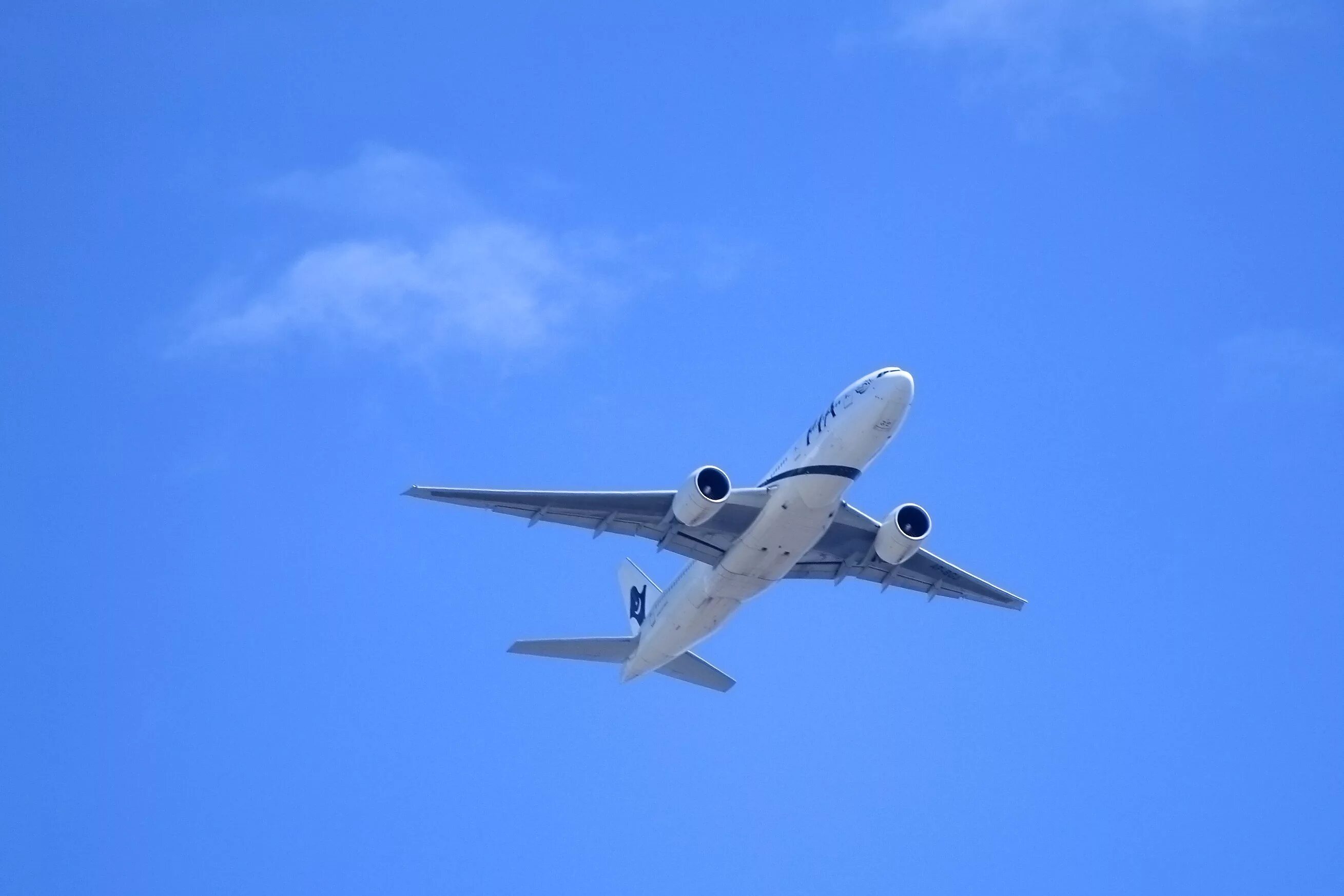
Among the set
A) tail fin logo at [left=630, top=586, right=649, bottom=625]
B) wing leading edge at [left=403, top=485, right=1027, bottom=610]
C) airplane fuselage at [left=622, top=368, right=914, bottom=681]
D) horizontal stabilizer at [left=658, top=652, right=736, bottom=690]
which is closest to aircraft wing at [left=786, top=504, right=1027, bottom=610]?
wing leading edge at [left=403, top=485, right=1027, bottom=610]

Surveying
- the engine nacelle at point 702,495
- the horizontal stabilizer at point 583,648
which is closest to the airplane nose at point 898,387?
the engine nacelle at point 702,495

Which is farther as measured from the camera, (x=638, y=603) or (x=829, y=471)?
(x=638, y=603)

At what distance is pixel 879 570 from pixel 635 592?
7531 millimetres

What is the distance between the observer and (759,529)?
36.2 meters

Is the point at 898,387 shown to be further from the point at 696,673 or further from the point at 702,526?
the point at 696,673

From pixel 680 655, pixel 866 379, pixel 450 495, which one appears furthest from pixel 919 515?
pixel 450 495

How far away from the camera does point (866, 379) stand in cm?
3469

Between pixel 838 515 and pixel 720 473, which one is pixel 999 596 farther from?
pixel 720 473

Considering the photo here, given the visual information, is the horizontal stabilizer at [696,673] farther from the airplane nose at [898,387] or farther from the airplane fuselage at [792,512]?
the airplane nose at [898,387]

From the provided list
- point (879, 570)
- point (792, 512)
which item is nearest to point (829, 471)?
point (792, 512)

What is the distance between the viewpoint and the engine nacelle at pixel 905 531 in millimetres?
37750

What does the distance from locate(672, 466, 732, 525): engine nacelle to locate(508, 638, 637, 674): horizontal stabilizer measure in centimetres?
634

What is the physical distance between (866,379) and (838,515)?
5.44m

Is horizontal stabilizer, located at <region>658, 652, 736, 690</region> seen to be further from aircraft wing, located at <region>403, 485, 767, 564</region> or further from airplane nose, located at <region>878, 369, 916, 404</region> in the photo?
airplane nose, located at <region>878, 369, 916, 404</region>
